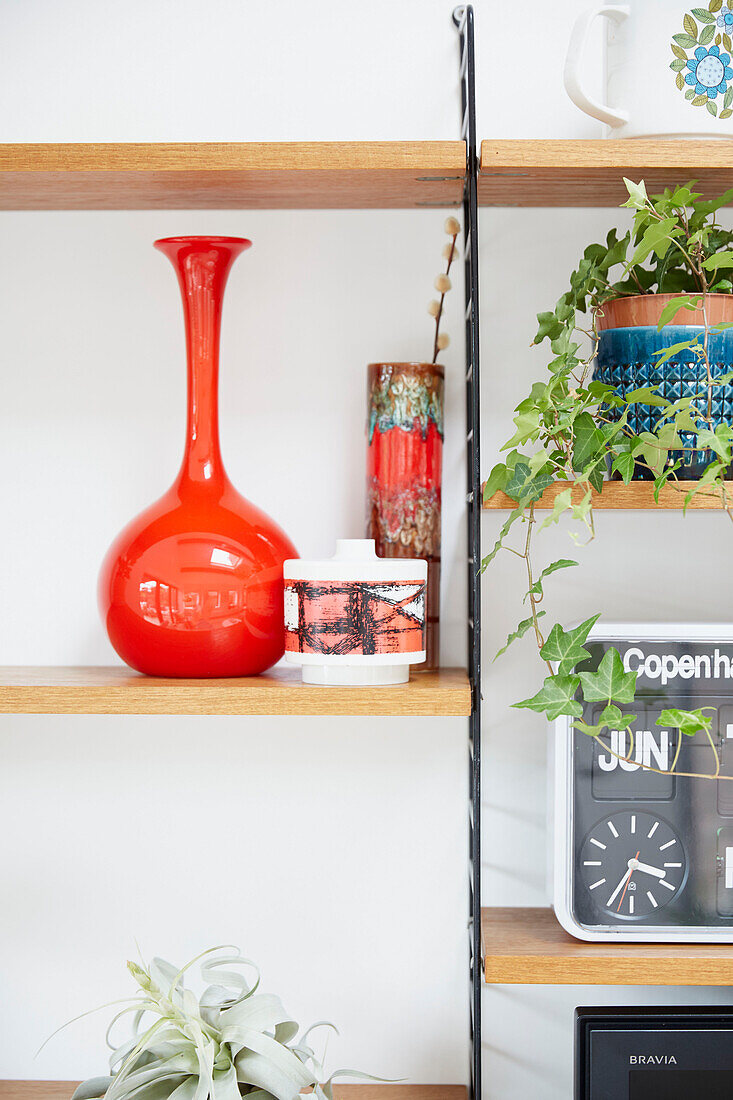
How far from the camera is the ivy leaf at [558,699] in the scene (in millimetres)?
830

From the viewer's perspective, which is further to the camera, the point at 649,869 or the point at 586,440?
the point at 649,869

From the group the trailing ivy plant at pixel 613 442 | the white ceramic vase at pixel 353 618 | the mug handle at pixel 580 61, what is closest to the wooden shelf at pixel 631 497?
the trailing ivy plant at pixel 613 442

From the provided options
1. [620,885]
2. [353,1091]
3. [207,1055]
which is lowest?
[353,1091]

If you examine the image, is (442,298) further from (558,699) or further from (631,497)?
(558,699)

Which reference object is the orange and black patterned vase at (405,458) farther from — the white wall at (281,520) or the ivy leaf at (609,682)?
the ivy leaf at (609,682)

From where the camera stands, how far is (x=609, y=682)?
0.84 meters

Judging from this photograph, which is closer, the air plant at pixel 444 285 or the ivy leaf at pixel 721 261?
the ivy leaf at pixel 721 261

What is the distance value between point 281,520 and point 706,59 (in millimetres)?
606

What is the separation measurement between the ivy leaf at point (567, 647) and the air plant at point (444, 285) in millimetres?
346

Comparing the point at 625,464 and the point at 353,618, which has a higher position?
the point at 625,464

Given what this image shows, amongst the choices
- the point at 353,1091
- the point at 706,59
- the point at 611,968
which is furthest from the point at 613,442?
the point at 353,1091

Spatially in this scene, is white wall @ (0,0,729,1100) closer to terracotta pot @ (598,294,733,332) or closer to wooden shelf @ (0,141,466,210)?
wooden shelf @ (0,141,466,210)

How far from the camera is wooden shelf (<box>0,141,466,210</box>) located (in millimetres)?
873

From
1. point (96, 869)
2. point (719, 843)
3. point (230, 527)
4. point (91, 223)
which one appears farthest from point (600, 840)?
point (91, 223)
